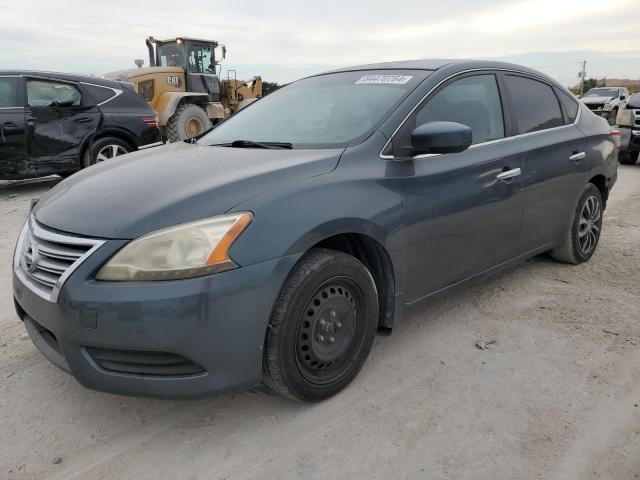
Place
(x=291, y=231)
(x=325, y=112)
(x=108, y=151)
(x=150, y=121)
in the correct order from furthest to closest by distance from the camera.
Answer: (x=150, y=121), (x=108, y=151), (x=325, y=112), (x=291, y=231)

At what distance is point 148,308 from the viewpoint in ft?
6.72

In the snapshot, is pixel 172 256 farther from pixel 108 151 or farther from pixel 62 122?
pixel 108 151

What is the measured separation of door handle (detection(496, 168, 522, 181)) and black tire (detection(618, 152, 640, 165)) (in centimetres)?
840

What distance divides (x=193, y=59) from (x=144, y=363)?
1192 cm

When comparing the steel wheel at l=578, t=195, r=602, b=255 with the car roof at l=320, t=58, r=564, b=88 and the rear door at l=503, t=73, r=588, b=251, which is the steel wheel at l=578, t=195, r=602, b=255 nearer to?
the rear door at l=503, t=73, r=588, b=251

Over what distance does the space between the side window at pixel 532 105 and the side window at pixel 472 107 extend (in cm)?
19

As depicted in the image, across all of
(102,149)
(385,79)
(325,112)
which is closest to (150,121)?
(102,149)

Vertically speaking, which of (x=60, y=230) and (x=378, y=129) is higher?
(x=378, y=129)

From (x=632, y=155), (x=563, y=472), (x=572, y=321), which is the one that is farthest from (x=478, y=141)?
(x=632, y=155)

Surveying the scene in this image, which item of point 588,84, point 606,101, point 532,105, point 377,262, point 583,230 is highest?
point 588,84

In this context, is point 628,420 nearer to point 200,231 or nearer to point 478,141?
point 478,141

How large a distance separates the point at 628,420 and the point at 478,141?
169 cm

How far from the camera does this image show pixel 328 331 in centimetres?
252

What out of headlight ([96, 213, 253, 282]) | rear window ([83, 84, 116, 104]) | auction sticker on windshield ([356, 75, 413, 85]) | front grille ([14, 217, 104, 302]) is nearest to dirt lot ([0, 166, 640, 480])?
front grille ([14, 217, 104, 302])
